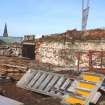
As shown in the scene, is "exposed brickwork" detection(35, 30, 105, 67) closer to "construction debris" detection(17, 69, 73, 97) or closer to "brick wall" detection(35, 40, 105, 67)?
"brick wall" detection(35, 40, 105, 67)

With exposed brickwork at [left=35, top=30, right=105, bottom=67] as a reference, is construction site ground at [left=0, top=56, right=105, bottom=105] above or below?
below

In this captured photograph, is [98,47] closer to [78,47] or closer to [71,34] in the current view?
[78,47]

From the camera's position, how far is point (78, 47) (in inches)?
877

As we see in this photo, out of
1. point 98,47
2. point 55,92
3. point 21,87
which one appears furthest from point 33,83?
point 98,47

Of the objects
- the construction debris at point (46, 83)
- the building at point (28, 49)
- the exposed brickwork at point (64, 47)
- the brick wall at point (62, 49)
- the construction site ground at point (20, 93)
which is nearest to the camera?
the construction site ground at point (20, 93)

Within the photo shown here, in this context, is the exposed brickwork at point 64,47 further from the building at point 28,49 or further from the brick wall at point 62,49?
the building at point 28,49

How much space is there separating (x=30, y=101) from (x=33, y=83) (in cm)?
191

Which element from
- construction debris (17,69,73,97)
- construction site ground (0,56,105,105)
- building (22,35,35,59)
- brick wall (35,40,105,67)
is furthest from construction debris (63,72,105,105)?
building (22,35,35,59)

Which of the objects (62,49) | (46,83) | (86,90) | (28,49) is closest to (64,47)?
(62,49)

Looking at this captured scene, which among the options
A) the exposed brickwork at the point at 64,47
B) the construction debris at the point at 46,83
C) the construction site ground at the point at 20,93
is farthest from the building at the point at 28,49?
the construction debris at the point at 46,83

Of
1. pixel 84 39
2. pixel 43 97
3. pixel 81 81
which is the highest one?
pixel 84 39

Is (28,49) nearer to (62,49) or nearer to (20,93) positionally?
(62,49)

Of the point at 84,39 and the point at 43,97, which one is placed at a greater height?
the point at 84,39

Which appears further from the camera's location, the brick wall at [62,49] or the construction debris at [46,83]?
the brick wall at [62,49]
